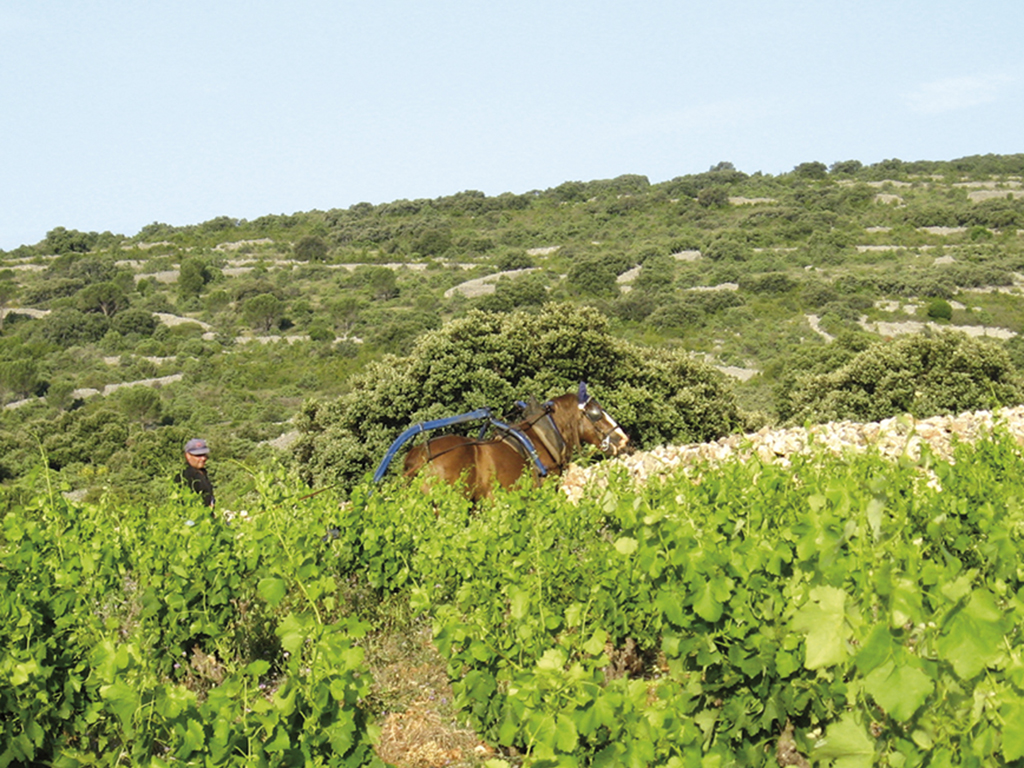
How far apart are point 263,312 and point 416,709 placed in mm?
59153

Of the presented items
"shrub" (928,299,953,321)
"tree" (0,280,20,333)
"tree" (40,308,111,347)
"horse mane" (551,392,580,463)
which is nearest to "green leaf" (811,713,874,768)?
"horse mane" (551,392,580,463)

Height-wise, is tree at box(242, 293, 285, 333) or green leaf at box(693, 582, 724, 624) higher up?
green leaf at box(693, 582, 724, 624)

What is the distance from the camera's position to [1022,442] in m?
11.9

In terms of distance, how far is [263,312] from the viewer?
6188cm

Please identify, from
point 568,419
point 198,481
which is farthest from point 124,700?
point 568,419

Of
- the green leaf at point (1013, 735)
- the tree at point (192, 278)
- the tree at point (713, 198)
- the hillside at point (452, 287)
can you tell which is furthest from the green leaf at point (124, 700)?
the tree at point (713, 198)

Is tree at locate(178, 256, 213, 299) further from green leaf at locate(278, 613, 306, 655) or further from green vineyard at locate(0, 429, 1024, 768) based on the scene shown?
green leaf at locate(278, 613, 306, 655)

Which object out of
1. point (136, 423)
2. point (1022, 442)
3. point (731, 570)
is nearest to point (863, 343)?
point (1022, 442)

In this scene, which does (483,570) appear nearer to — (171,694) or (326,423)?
(171,694)

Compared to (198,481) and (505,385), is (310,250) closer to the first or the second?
(505,385)

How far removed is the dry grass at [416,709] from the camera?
15.9 feet

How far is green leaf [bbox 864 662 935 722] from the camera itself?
210 centimetres

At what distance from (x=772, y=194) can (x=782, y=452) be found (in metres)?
90.4

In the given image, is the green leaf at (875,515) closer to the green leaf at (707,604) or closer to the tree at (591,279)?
the green leaf at (707,604)
